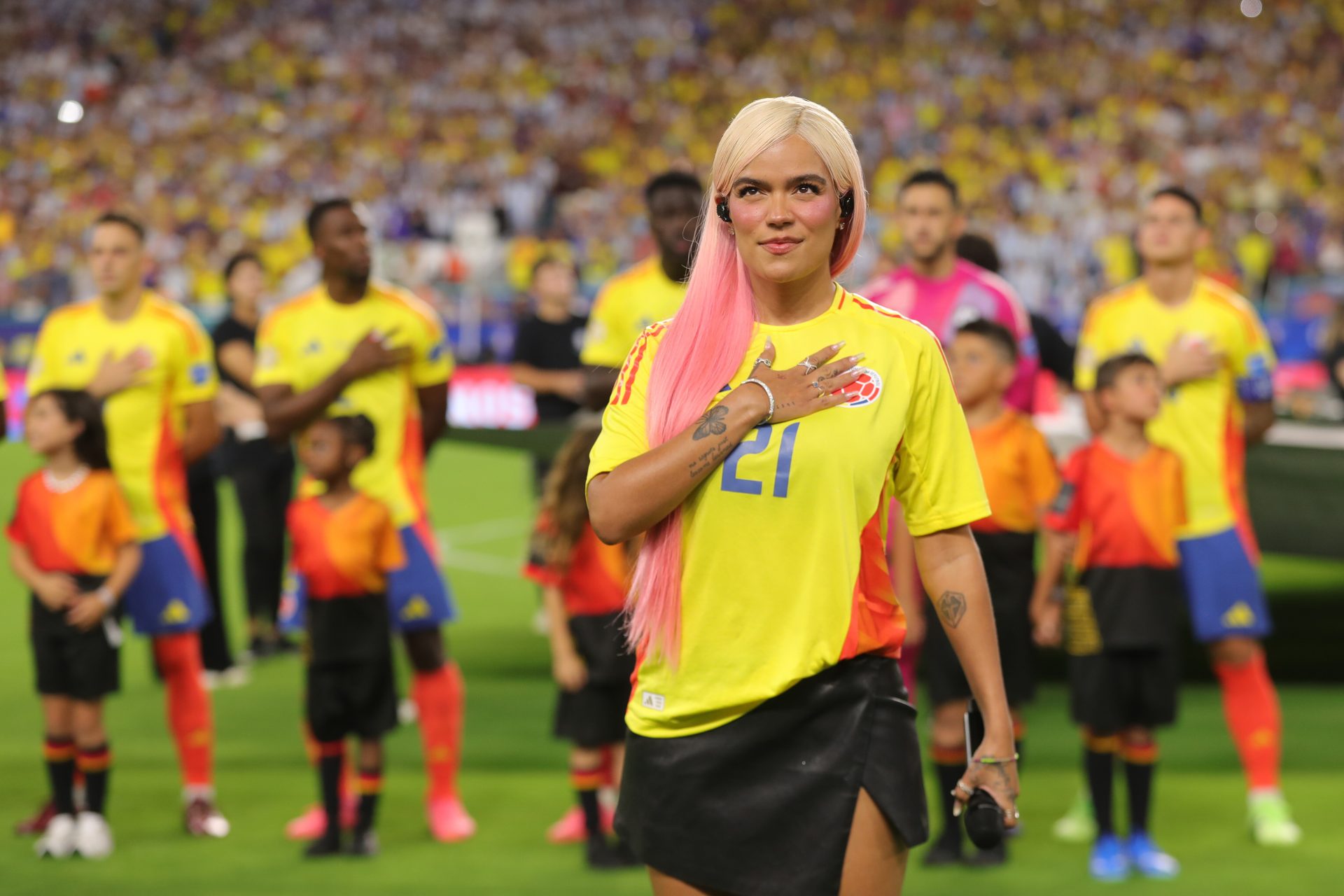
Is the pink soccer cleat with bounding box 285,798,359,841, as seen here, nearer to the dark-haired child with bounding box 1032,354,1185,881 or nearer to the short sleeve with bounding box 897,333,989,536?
the dark-haired child with bounding box 1032,354,1185,881

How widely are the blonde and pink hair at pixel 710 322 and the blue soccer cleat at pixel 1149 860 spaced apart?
3.21 metres

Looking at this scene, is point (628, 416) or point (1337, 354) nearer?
point (628, 416)

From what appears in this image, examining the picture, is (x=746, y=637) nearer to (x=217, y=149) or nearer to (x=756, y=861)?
(x=756, y=861)

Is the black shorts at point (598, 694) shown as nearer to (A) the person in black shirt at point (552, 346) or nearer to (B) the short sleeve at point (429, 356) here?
(B) the short sleeve at point (429, 356)

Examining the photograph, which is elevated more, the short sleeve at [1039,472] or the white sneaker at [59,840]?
the short sleeve at [1039,472]

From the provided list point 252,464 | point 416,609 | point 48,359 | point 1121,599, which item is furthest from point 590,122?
point 1121,599

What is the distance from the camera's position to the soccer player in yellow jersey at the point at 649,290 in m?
5.72

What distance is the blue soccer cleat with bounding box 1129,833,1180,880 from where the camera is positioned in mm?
5305

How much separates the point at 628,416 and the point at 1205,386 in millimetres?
3671

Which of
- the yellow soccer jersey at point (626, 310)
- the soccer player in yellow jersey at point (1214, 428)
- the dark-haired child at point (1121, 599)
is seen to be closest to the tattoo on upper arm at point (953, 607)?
the dark-haired child at point (1121, 599)

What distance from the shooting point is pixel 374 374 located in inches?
227

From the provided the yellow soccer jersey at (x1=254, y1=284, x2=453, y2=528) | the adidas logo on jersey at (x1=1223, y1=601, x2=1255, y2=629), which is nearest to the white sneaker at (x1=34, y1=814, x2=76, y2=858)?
the yellow soccer jersey at (x1=254, y1=284, x2=453, y2=528)

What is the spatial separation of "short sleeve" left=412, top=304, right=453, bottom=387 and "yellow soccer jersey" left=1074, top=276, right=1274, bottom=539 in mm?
2227

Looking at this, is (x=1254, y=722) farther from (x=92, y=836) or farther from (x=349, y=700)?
(x=92, y=836)
